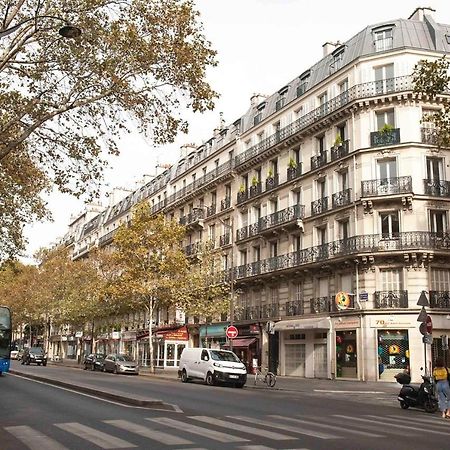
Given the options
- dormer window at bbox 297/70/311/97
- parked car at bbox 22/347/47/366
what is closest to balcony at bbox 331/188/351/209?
dormer window at bbox 297/70/311/97

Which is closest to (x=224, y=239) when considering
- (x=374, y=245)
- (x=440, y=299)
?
(x=374, y=245)

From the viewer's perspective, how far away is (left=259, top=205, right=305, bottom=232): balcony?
36125 millimetres

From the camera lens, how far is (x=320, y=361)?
3366 centimetres

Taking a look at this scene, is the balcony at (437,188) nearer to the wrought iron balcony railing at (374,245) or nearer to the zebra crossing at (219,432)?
the wrought iron balcony railing at (374,245)

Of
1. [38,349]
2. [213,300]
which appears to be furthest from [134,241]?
[38,349]

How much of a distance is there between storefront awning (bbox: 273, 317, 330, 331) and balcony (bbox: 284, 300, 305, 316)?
0.58 m

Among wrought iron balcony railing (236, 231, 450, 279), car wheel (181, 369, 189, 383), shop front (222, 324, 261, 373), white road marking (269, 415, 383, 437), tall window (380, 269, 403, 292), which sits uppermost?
wrought iron balcony railing (236, 231, 450, 279)

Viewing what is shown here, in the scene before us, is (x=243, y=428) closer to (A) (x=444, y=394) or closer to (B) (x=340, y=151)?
(A) (x=444, y=394)

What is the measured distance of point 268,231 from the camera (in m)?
38.5

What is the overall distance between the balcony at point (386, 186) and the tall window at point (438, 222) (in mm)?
2074

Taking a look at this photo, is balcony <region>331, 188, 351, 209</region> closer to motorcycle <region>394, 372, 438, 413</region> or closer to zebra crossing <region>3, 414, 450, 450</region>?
motorcycle <region>394, 372, 438, 413</region>

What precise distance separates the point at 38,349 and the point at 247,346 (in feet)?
76.8

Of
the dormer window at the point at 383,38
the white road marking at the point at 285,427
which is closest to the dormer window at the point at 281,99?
the dormer window at the point at 383,38

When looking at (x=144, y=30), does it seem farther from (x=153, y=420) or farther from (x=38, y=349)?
(x=38, y=349)
